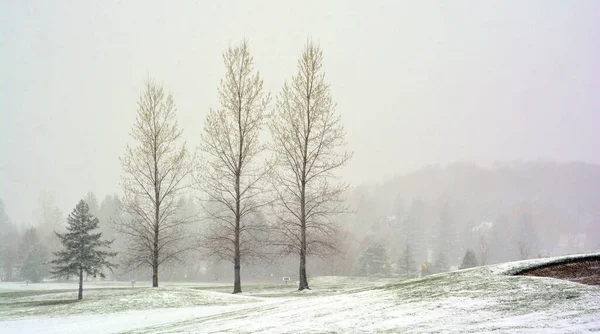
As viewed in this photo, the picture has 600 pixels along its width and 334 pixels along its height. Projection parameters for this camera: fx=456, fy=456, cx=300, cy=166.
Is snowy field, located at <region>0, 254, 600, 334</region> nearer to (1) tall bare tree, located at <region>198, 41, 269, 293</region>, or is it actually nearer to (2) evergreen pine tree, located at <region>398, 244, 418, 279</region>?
(1) tall bare tree, located at <region>198, 41, 269, 293</region>

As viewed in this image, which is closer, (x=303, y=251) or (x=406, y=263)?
(x=303, y=251)

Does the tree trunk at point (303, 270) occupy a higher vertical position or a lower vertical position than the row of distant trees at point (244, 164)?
lower

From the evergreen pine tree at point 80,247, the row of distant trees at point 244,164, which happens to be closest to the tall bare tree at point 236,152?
the row of distant trees at point 244,164

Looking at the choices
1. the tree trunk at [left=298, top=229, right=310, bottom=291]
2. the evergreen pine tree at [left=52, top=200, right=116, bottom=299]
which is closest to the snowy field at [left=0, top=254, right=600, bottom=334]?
the tree trunk at [left=298, top=229, right=310, bottom=291]

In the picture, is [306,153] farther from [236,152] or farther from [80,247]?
[80,247]

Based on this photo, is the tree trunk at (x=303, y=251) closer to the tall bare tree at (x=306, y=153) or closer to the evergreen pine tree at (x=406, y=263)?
the tall bare tree at (x=306, y=153)

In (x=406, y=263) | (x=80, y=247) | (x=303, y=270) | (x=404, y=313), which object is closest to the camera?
(x=404, y=313)

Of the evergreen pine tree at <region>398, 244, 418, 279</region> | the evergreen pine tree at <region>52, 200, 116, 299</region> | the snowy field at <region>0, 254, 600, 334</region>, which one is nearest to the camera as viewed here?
the snowy field at <region>0, 254, 600, 334</region>

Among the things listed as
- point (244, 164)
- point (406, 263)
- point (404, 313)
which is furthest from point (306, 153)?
point (406, 263)

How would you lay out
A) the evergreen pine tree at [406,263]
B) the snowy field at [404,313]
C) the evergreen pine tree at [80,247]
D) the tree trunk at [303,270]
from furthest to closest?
the evergreen pine tree at [406,263] → the evergreen pine tree at [80,247] → the tree trunk at [303,270] → the snowy field at [404,313]

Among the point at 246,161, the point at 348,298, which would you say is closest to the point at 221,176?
the point at 246,161

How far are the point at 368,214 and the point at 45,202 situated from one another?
90.9 m

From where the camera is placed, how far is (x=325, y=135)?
24.2m

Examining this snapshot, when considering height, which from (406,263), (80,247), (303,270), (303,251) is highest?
(80,247)
